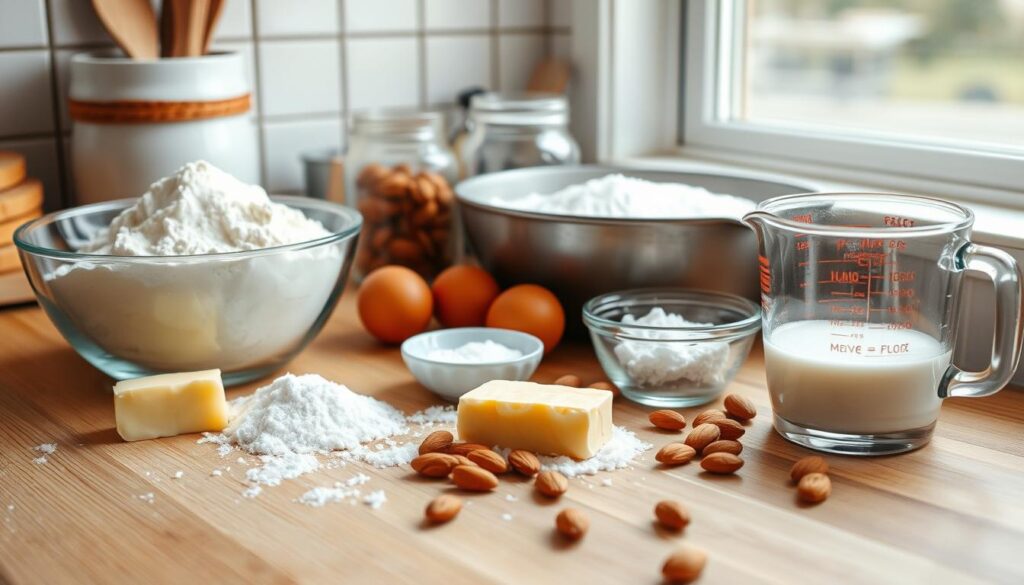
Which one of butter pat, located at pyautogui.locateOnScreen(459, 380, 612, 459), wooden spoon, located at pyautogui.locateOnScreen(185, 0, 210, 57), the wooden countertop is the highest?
wooden spoon, located at pyautogui.locateOnScreen(185, 0, 210, 57)

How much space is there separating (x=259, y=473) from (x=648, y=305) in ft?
1.51

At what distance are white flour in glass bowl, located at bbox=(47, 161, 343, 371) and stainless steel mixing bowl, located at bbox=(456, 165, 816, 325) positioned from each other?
0.22 metres

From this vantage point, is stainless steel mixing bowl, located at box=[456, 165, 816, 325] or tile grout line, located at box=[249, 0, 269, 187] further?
tile grout line, located at box=[249, 0, 269, 187]

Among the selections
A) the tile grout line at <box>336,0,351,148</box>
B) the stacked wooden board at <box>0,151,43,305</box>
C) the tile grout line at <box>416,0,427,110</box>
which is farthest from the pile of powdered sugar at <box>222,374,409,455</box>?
the tile grout line at <box>416,0,427,110</box>

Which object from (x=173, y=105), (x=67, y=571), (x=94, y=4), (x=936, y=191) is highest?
(x=94, y=4)

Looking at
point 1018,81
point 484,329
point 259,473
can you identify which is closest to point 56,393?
point 259,473

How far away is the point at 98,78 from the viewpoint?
4.08ft

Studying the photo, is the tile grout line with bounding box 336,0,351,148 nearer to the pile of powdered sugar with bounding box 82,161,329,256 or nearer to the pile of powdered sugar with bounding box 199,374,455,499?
the pile of powdered sugar with bounding box 82,161,329,256

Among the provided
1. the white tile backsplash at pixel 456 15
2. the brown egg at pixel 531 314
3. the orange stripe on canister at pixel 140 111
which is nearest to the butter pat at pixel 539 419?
the brown egg at pixel 531 314

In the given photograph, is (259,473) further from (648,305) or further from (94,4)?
(94,4)

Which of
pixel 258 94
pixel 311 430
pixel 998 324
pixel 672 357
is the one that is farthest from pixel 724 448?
pixel 258 94

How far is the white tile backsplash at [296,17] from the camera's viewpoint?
57.1 inches

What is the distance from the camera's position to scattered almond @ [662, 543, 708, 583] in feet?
2.14

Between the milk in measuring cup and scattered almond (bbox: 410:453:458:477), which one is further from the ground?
the milk in measuring cup
